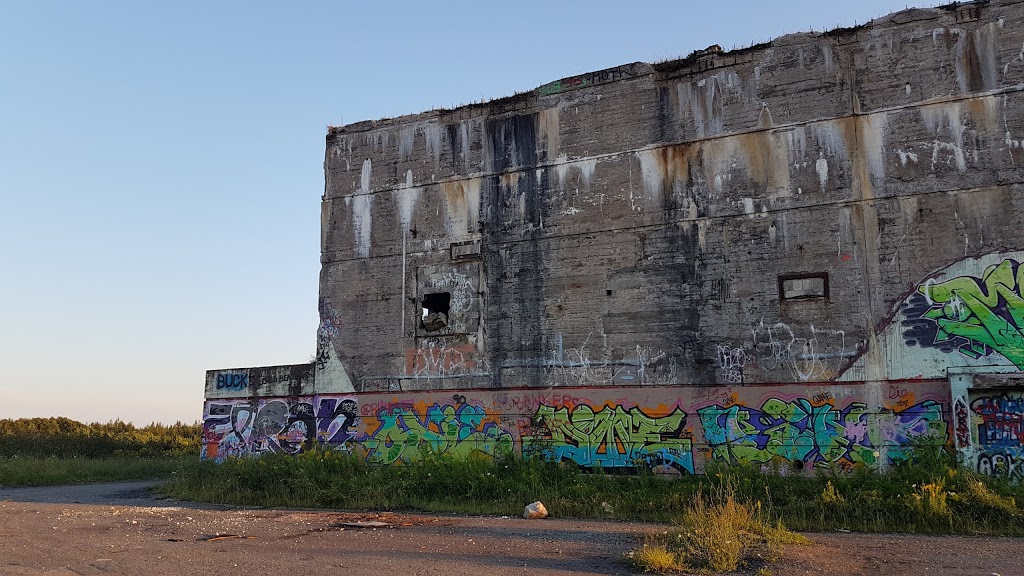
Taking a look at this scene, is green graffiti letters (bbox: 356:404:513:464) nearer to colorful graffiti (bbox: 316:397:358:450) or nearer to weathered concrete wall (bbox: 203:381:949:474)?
weathered concrete wall (bbox: 203:381:949:474)

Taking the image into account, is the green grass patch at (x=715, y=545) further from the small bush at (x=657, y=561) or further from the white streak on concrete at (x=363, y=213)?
the white streak on concrete at (x=363, y=213)

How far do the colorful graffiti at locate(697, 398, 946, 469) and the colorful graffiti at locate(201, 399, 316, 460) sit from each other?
855 cm

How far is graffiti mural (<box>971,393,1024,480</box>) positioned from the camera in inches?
449

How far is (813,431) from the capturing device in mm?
12586

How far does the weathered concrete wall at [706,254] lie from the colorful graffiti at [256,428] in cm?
5

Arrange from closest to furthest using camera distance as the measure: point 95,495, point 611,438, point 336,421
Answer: point 611,438, point 95,495, point 336,421

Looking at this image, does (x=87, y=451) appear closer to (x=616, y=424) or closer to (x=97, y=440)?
(x=97, y=440)

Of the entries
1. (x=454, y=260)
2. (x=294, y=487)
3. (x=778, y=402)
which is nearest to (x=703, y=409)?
(x=778, y=402)

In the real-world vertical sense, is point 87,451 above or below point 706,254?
below

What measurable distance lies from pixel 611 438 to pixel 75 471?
16.0 metres

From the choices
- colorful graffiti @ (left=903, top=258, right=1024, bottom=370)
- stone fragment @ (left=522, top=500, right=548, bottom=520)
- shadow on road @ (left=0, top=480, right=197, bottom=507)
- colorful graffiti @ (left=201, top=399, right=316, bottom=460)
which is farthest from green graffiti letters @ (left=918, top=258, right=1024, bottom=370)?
shadow on road @ (left=0, top=480, right=197, bottom=507)

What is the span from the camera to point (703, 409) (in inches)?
527

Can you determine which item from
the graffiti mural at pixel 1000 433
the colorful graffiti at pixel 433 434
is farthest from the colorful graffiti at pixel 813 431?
the colorful graffiti at pixel 433 434

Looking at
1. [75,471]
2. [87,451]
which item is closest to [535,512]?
[75,471]
